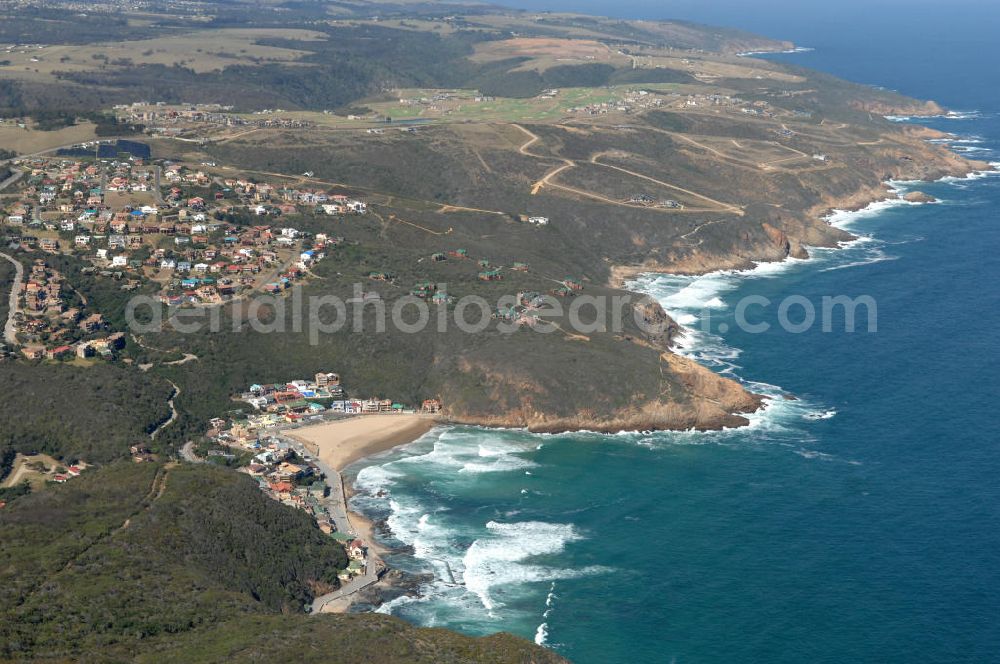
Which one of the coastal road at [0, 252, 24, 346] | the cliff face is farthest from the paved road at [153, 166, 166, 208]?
the cliff face

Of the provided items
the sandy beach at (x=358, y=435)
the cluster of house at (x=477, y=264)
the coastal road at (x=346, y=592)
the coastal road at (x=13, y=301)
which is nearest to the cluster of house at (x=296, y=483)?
the coastal road at (x=346, y=592)

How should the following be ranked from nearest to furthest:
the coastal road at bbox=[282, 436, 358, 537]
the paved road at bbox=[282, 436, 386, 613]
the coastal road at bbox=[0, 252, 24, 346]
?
the paved road at bbox=[282, 436, 386, 613]
the coastal road at bbox=[282, 436, 358, 537]
the coastal road at bbox=[0, 252, 24, 346]

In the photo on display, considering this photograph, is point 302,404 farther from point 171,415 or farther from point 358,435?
point 171,415

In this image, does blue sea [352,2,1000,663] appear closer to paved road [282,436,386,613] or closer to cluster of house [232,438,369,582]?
paved road [282,436,386,613]

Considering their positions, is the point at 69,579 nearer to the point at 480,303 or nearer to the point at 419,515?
the point at 419,515

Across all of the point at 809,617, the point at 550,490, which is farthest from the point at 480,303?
the point at 809,617

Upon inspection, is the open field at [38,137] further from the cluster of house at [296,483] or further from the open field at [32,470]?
the cluster of house at [296,483]
